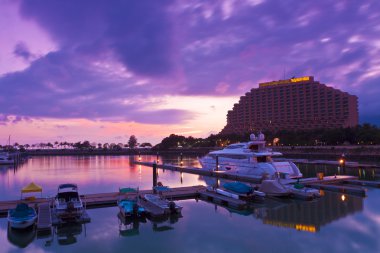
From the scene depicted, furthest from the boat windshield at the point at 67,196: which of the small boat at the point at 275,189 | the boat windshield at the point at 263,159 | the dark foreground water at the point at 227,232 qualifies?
the boat windshield at the point at 263,159

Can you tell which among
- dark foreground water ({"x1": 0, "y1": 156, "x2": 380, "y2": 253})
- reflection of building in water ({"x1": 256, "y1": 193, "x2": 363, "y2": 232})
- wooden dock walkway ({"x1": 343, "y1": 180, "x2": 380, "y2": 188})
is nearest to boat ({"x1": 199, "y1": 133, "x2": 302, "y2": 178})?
wooden dock walkway ({"x1": 343, "y1": 180, "x2": 380, "y2": 188})

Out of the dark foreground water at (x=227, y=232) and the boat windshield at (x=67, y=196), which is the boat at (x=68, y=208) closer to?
the boat windshield at (x=67, y=196)

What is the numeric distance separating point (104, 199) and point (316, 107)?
176 meters

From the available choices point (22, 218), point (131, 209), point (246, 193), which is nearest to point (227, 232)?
point (131, 209)

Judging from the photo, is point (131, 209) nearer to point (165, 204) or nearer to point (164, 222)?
point (164, 222)

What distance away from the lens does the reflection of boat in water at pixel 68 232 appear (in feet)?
72.1

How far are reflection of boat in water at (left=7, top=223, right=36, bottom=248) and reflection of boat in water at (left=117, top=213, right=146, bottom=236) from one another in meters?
5.74

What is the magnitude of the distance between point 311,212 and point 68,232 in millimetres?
19454

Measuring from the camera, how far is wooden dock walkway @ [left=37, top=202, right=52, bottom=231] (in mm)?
22547

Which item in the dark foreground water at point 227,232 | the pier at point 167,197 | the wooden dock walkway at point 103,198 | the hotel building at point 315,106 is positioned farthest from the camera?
the hotel building at point 315,106

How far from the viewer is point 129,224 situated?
83.2ft

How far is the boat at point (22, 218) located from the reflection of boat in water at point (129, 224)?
6.01 metres

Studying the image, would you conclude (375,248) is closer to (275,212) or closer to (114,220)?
(275,212)

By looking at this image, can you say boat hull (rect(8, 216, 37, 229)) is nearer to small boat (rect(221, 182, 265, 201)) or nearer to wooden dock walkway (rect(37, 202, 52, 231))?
wooden dock walkway (rect(37, 202, 52, 231))
